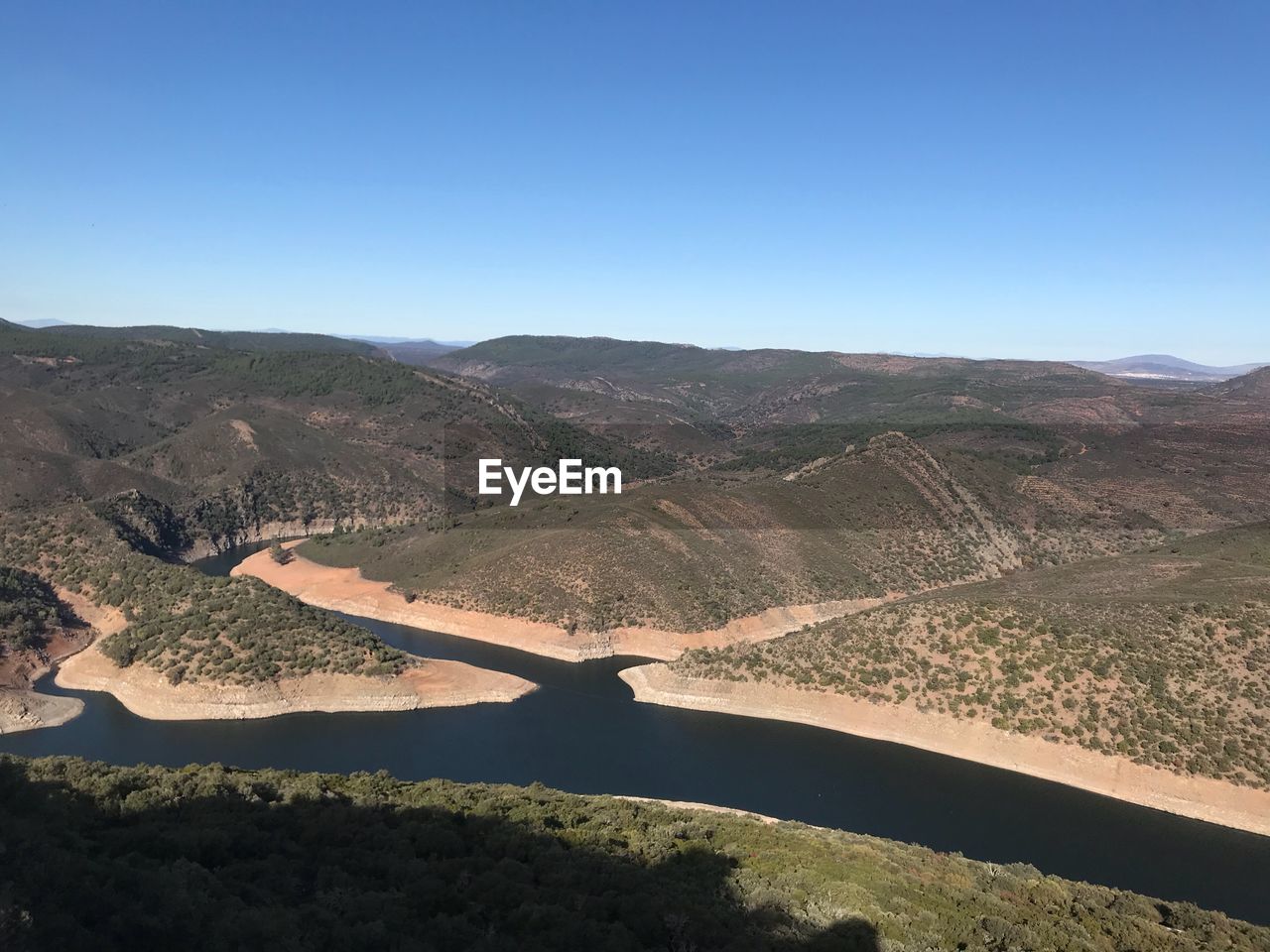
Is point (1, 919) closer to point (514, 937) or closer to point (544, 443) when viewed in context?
point (514, 937)

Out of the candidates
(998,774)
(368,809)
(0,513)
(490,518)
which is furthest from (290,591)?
(998,774)

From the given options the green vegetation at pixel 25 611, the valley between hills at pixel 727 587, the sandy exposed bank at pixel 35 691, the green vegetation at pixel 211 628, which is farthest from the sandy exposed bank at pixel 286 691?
the green vegetation at pixel 25 611

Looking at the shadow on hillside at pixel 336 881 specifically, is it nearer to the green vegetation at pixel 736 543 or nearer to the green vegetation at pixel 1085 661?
the green vegetation at pixel 1085 661

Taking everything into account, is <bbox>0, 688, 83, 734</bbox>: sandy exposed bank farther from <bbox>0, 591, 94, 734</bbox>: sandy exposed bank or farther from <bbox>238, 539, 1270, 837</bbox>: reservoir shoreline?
<bbox>238, 539, 1270, 837</bbox>: reservoir shoreline

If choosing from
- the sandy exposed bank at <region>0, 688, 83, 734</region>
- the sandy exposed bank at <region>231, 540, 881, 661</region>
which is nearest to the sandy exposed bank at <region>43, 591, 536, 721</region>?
the sandy exposed bank at <region>0, 688, 83, 734</region>

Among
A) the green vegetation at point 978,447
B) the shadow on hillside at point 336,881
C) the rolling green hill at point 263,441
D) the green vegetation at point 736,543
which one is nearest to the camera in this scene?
the shadow on hillside at point 336,881

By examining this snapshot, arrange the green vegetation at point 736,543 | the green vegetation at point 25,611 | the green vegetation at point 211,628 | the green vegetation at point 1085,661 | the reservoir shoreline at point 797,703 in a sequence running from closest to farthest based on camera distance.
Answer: the reservoir shoreline at point 797,703
the green vegetation at point 1085,661
the green vegetation at point 211,628
the green vegetation at point 25,611
the green vegetation at point 736,543

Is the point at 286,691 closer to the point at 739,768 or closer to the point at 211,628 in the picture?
the point at 211,628
